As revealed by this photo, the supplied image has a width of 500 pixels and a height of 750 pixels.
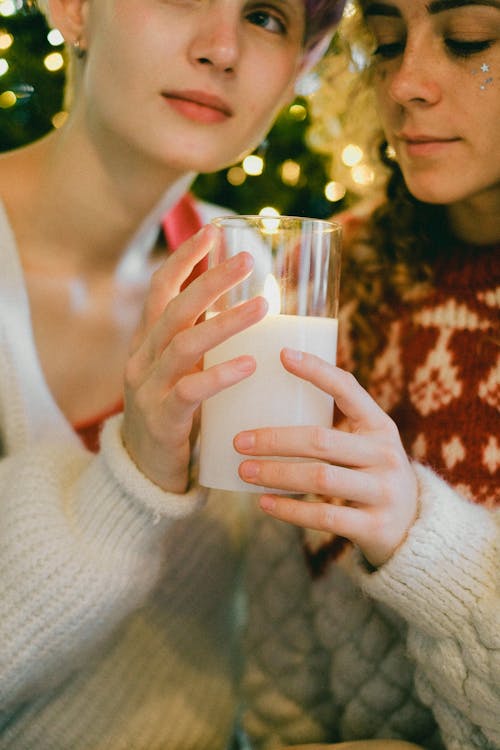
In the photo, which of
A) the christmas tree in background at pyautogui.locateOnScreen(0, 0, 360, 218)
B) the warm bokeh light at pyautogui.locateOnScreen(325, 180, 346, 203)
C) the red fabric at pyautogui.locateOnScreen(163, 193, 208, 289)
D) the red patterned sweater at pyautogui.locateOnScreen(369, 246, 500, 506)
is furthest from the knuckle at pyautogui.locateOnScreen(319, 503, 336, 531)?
the warm bokeh light at pyautogui.locateOnScreen(325, 180, 346, 203)

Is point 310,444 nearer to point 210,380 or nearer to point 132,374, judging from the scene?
point 210,380

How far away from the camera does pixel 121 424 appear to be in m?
0.92

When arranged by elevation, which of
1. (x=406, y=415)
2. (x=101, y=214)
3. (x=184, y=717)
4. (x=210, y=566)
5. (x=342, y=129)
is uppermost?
(x=342, y=129)

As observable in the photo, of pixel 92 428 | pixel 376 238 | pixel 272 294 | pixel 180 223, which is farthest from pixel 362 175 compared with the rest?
pixel 272 294

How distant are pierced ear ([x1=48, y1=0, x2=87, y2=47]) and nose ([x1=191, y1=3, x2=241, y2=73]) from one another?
240 mm

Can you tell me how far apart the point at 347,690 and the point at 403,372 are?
1.47 feet

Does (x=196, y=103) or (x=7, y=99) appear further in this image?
(x=7, y=99)

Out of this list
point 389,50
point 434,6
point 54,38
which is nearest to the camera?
point 434,6

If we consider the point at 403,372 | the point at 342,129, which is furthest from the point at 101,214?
the point at 403,372

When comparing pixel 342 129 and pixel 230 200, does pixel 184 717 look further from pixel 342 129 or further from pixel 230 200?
pixel 230 200

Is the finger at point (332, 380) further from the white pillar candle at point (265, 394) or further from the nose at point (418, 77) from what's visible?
the nose at point (418, 77)

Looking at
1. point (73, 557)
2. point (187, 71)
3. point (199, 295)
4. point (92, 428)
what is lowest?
point (92, 428)

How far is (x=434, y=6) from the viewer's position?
954mm

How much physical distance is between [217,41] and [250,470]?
0.66 meters
